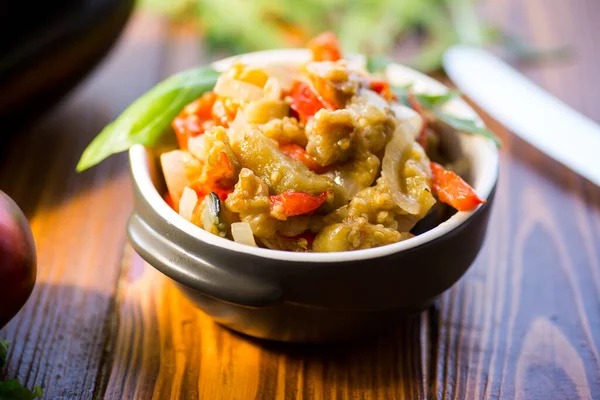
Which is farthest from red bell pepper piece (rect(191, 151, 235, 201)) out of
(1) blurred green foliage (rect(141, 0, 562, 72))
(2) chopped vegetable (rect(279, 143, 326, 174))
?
(1) blurred green foliage (rect(141, 0, 562, 72))

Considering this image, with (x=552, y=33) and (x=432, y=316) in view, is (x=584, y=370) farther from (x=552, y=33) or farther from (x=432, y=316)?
(x=552, y=33)

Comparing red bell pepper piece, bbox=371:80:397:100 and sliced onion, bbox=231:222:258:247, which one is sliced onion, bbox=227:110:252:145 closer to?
sliced onion, bbox=231:222:258:247

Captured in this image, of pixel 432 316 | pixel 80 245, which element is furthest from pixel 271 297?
pixel 80 245

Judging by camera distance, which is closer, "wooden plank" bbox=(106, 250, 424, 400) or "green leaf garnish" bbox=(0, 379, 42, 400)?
"green leaf garnish" bbox=(0, 379, 42, 400)

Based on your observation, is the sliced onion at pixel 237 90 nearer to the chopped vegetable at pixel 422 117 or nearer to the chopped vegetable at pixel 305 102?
the chopped vegetable at pixel 305 102

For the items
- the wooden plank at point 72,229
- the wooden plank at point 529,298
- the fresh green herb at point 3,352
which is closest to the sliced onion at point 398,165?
the wooden plank at point 529,298

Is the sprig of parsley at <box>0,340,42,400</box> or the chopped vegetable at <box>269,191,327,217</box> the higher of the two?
the chopped vegetable at <box>269,191,327,217</box>

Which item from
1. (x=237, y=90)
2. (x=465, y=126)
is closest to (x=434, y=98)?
(x=465, y=126)
